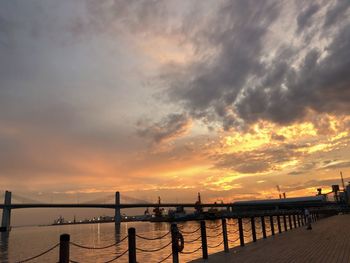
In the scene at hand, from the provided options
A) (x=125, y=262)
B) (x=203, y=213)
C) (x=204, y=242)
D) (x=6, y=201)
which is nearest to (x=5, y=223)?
(x=6, y=201)

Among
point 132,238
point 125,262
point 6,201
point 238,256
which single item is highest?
point 6,201

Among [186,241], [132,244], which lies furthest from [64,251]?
[186,241]

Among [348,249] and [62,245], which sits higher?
[62,245]

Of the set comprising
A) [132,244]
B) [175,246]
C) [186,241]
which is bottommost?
[186,241]

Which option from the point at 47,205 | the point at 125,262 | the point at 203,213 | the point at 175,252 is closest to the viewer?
the point at 175,252

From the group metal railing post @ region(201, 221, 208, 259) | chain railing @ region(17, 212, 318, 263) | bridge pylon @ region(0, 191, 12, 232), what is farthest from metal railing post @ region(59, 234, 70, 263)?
bridge pylon @ region(0, 191, 12, 232)

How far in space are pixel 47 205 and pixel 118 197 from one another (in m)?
33.6

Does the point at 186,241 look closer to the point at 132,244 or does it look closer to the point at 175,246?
the point at 175,246

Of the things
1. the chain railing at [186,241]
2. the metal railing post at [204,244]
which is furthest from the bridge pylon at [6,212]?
the metal railing post at [204,244]

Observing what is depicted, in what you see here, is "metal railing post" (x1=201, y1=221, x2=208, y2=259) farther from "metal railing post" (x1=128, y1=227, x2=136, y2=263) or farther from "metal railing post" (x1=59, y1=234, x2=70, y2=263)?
"metal railing post" (x1=59, y1=234, x2=70, y2=263)

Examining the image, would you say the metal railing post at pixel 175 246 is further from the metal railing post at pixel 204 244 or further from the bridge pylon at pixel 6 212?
the bridge pylon at pixel 6 212

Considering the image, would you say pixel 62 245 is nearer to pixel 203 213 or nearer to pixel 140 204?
pixel 140 204

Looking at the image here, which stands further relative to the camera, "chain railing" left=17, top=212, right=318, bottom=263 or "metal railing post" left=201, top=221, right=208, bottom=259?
"metal railing post" left=201, top=221, right=208, bottom=259

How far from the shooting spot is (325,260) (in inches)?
425
